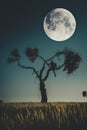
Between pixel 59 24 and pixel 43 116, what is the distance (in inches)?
56.9

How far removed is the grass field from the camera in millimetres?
5578

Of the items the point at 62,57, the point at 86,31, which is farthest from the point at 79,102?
the point at 86,31

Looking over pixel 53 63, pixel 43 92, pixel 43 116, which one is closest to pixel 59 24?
pixel 53 63

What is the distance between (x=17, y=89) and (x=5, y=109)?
0.36 metres

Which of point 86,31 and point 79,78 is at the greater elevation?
point 86,31

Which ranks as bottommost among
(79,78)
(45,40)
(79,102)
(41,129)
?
(41,129)

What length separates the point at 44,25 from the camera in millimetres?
5809

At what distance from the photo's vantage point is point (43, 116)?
565 cm

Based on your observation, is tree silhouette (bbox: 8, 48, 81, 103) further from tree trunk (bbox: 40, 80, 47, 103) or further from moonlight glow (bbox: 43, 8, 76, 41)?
moonlight glow (bbox: 43, 8, 76, 41)

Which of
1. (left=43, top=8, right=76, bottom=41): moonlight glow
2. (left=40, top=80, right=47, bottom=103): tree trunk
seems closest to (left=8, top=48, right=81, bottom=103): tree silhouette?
(left=40, top=80, right=47, bottom=103): tree trunk

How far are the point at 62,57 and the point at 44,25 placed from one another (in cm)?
58

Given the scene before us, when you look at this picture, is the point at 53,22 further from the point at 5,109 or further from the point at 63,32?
the point at 5,109

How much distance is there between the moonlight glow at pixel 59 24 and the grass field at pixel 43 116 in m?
1.07

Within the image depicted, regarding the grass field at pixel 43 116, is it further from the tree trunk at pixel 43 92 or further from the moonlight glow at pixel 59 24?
the moonlight glow at pixel 59 24
